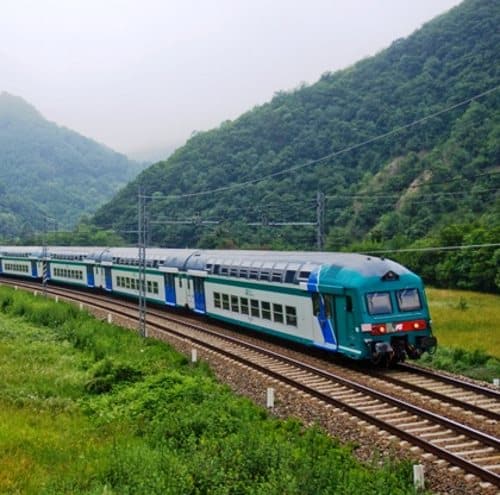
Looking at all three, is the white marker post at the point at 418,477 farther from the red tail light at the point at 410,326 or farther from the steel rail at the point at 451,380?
the red tail light at the point at 410,326

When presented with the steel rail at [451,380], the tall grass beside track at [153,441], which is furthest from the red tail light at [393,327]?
the tall grass beside track at [153,441]

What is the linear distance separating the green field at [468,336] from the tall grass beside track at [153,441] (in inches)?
318

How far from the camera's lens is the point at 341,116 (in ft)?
307

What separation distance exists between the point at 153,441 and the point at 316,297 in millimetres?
9519

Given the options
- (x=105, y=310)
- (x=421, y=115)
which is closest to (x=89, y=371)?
(x=105, y=310)

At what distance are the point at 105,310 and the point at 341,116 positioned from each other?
2445 inches

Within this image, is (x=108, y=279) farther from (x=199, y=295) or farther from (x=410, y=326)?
(x=410, y=326)

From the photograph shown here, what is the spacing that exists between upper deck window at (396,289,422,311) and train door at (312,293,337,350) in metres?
1.97

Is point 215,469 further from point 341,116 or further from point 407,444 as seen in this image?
point 341,116

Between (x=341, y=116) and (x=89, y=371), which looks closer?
(x=89, y=371)

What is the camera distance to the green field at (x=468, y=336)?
2128cm

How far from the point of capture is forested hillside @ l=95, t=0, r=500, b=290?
6384 centimetres

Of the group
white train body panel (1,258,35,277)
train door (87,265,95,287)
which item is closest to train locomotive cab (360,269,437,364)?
train door (87,265,95,287)

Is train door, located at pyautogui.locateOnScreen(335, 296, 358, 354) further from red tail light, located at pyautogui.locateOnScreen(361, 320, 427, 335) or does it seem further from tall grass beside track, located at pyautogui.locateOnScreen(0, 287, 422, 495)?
tall grass beside track, located at pyautogui.locateOnScreen(0, 287, 422, 495)
